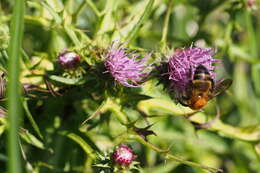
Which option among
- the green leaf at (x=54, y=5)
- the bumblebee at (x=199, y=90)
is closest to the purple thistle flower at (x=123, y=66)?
the bumblebee at (x=199, y=90)

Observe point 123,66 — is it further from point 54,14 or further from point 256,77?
point 256,77

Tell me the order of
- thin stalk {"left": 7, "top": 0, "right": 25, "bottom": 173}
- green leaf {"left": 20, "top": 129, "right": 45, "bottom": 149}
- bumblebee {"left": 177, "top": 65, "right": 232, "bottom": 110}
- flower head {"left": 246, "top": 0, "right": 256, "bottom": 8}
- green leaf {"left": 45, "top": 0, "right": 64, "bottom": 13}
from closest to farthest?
thin stalk {"left": 7, "top": 0, "right": 25, "bottom": 173}, bumblebee {"left": 177, "top": 65, "right": 232, "bottom": 110}, green leaf {"left": 20, "top": 129, "right": 45, "bottom": 149}, green leaf {"left": 45, "top": 0, "right": 64, "bottom": 13}, flower head {"left": 246, "top": 0, "right": 256, "bottom": 8}

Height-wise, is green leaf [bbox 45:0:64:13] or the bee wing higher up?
green leaf [bbox 45:0:64:13]

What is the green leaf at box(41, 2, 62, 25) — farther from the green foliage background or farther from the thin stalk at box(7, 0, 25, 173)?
the thin stalk at box(7, 0, 25, 173)

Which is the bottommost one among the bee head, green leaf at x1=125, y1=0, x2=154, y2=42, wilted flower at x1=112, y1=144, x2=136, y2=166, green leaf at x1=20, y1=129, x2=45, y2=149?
wilted flower at x1=112, y1=144, x2=136, y2=166

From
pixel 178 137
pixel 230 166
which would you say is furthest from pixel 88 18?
pixel 230 166

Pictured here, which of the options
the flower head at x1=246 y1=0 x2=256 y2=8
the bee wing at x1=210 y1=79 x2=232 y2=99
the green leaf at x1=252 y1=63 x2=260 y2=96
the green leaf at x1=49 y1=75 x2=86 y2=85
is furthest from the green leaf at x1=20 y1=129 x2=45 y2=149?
the flower head at x1=246 y1=0 x2=256 y2=8

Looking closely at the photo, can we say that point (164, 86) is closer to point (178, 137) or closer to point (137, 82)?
point (137, 82)

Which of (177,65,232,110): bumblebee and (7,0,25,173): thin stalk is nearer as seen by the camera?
(7,0,25,173): thin stalk
